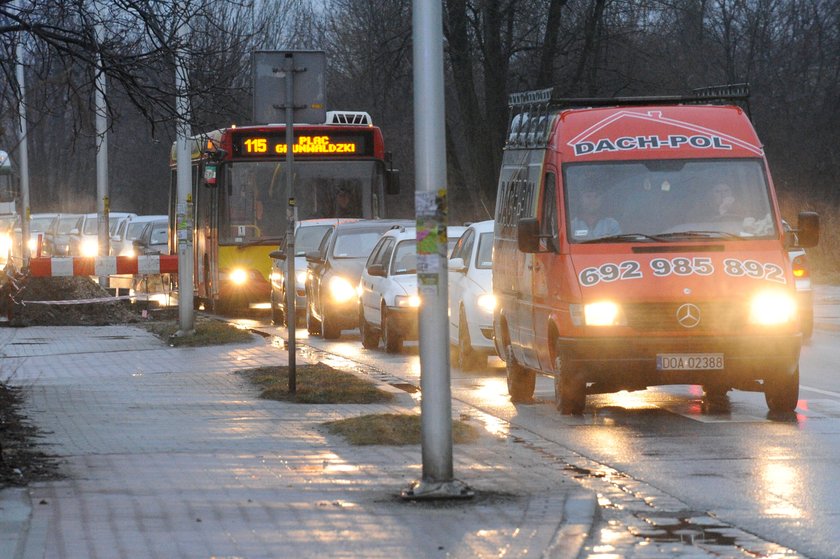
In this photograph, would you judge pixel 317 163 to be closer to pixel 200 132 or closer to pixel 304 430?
pixel 200 132

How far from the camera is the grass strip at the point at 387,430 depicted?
11367 millimetres

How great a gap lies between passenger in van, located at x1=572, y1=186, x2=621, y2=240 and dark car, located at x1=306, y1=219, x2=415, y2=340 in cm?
1003

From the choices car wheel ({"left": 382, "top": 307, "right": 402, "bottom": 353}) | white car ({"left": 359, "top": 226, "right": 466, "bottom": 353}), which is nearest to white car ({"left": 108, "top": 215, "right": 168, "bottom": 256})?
white car ({"left": 359, "top": 226, "right": 466, "bottom": 353})

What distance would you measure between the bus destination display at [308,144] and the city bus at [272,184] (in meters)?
0.02

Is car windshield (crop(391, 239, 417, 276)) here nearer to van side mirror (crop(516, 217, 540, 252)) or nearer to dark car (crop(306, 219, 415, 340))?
dark car (crop(306, 219, 415, 340))

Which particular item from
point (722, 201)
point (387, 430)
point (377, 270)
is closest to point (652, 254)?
point (722, 201)

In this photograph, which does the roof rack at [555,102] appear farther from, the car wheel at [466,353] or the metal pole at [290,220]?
the car wheel at [466,353]

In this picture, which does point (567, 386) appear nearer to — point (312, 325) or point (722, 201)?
point (722, 201)

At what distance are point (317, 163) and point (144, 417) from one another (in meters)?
15.7

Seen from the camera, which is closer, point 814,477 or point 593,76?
point 814,477

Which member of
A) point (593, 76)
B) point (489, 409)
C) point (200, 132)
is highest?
point (593, 76)

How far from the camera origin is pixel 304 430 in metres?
12.1

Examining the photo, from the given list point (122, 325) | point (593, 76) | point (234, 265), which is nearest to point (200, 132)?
point (122, 325)

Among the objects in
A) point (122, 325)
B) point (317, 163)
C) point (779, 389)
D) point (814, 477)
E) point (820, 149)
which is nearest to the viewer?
point (814, 477)
